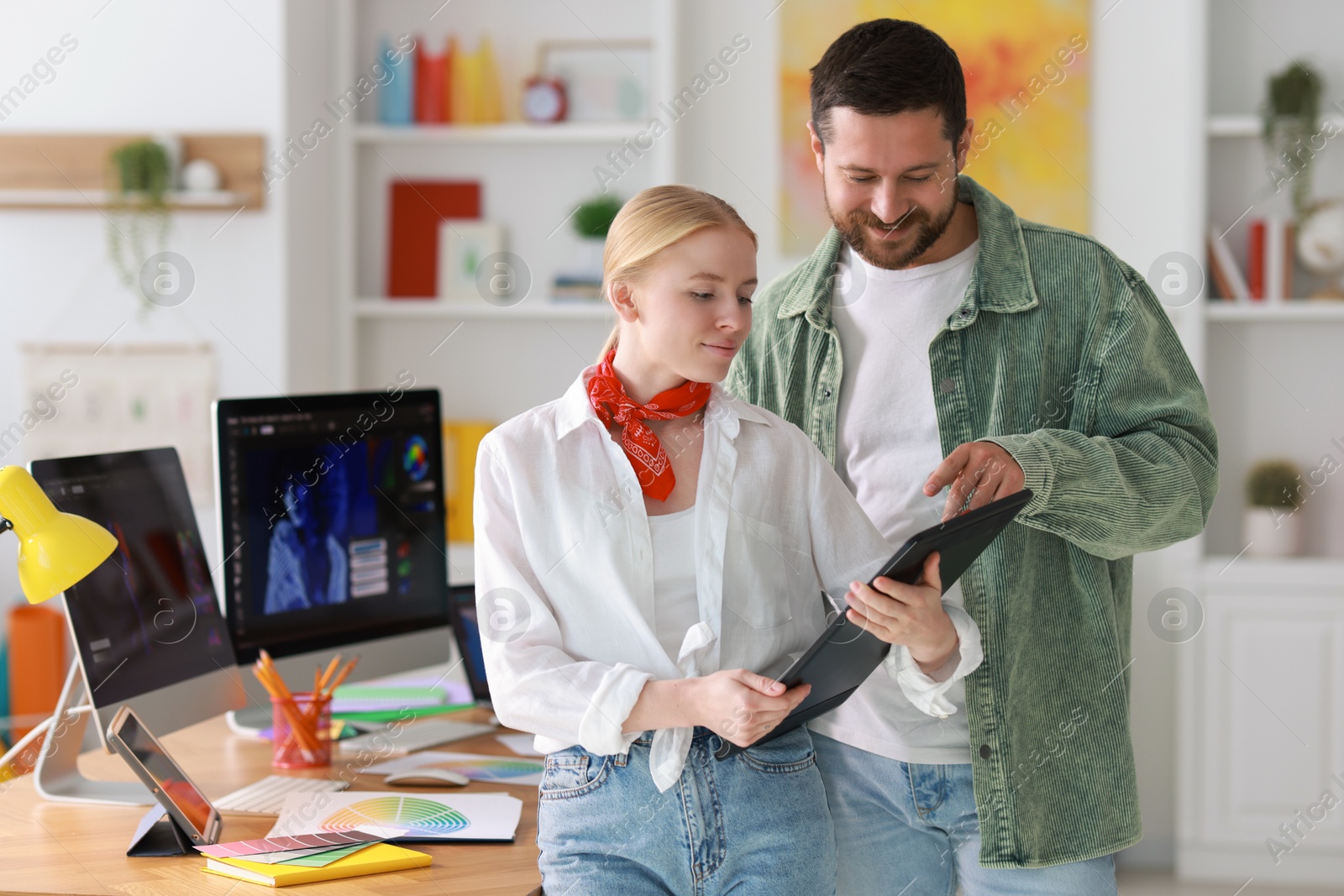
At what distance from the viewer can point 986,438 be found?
4.71 ft

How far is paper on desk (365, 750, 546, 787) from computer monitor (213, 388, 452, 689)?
0.93 ft

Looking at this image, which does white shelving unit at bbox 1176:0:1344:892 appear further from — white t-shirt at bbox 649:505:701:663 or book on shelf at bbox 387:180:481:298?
white t-shirt at bbox 649:505:701:663

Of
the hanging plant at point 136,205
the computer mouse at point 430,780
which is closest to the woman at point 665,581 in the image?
the computer mouse at point 430,780

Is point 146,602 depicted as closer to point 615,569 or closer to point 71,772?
point 71,772

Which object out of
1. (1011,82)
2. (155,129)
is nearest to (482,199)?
(155,129)

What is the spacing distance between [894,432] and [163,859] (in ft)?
3.52

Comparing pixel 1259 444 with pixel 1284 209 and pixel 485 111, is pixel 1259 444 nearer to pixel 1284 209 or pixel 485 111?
pixel 1284 209

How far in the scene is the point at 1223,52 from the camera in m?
3.47

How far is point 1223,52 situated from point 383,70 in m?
2.62

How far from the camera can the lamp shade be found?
4.61 feet

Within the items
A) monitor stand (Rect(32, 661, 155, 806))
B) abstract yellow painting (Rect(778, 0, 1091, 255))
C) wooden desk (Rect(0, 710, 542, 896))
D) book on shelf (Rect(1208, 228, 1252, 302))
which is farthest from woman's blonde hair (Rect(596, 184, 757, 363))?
book on shelf (Rect(1208, 228, 1252, 302))

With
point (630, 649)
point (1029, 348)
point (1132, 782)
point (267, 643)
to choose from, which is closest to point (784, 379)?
point (1029, 348)

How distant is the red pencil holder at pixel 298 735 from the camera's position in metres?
1.78

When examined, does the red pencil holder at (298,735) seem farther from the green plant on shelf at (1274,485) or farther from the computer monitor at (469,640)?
the green plant on shelf at (1274,485)
